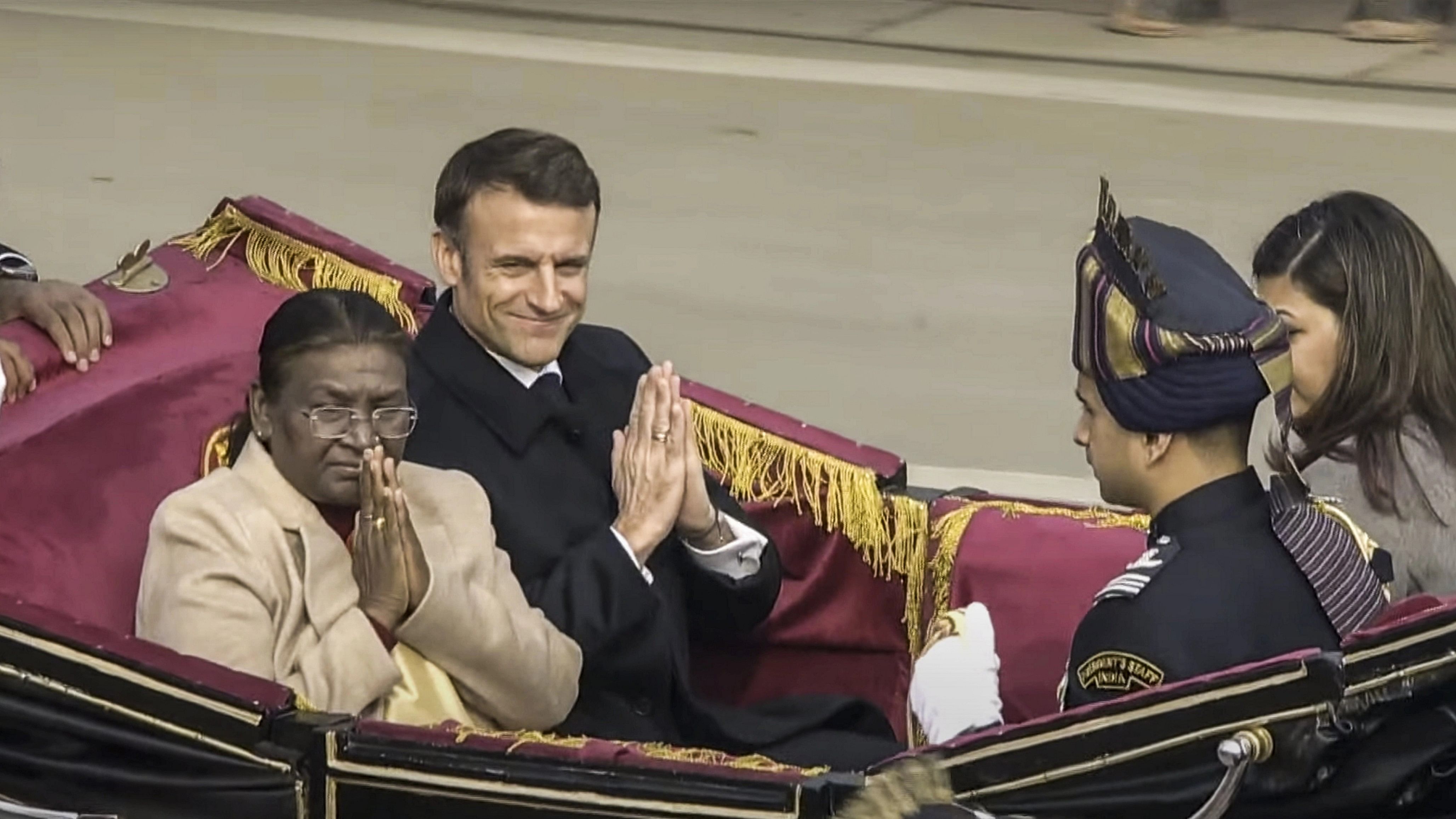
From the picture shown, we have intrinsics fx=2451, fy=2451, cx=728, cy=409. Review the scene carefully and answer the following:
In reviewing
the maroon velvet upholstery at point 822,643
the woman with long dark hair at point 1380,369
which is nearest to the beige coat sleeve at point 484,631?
the maroon velvet upholstery at point 822,643

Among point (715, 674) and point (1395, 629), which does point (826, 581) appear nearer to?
point (715, 674)

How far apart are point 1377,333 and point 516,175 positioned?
1147 mm

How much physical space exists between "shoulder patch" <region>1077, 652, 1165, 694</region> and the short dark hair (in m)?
1.06

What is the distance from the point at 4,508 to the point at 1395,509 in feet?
5.92

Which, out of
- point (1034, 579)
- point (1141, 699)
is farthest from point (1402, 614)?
point (1034, 579)

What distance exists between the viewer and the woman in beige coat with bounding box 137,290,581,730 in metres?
2.91

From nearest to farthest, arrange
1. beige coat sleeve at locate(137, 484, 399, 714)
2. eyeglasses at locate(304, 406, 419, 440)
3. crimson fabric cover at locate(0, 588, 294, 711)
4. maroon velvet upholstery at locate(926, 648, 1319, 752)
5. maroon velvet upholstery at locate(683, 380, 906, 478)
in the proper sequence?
maroon velvet upholstery at locate(926, 648, 1319, 752), crimson fabric cover at locate(0, 588, 294, 711), beige coat sleeve at locate(137, 484, 399, 714), eyeglasses at locate(304, 406, 419, 440), maroon velvet upholstery at locate(683, 380, 906, 478)

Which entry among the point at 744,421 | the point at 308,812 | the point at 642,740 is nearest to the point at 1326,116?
the point at 744,421

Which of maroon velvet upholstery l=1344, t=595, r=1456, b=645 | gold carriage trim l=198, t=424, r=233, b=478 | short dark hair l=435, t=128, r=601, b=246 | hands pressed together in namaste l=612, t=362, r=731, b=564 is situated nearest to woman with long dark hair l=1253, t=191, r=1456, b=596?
maroon velvet upholstery l=1344, t=595, r=1456, b=645

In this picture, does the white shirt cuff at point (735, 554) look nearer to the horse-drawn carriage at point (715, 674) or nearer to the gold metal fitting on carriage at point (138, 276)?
the horse-drawn carriage at point (715, 674)

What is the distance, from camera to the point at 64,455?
3268mm

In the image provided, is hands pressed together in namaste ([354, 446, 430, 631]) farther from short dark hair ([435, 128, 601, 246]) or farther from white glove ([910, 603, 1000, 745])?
white glove ([910, 603, 1000, 745])

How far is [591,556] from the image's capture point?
10.6 ft

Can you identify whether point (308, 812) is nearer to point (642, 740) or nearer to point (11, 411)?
point (642, 740)
